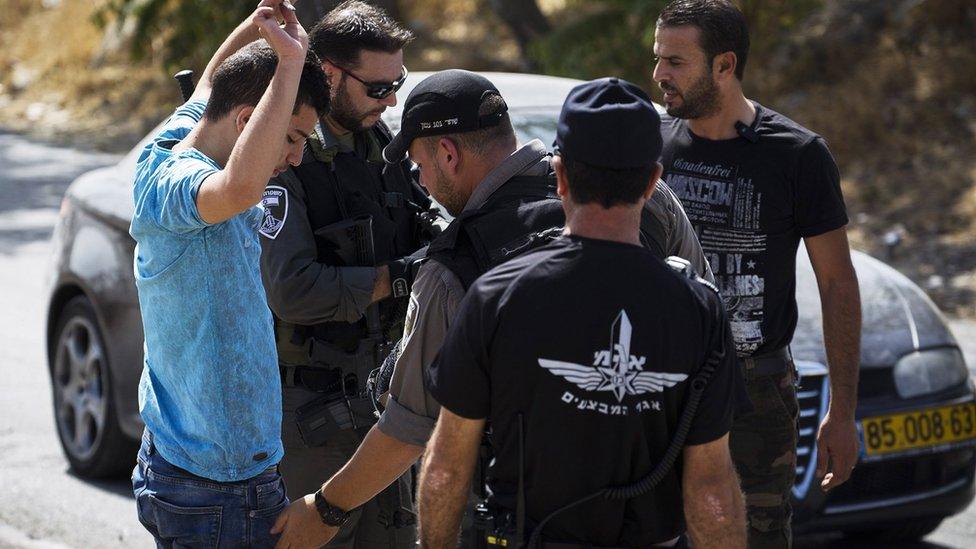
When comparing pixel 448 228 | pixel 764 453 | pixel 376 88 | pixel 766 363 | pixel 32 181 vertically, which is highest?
pixel 376 88

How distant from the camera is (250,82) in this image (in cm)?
288

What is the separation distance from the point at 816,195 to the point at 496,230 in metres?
1.34

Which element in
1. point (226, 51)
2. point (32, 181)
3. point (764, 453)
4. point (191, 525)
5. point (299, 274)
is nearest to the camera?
point (191, 525)

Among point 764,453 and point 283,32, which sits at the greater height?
point 283,32

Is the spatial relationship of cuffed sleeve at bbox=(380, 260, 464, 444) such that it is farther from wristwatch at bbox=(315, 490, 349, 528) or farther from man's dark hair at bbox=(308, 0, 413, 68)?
man's dark hair at bbox=(308, 0, 413, 68)

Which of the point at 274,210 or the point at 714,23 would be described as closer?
the point at 274,210

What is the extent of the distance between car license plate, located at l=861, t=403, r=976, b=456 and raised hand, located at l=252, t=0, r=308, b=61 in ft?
9.08

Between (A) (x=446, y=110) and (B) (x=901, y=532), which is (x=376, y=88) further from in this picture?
(B) (x=901, y=532)

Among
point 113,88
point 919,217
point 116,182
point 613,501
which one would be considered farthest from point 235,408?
point 113,88

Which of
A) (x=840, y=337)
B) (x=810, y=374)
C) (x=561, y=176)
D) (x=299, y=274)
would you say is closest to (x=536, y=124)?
(x=810, y=374)

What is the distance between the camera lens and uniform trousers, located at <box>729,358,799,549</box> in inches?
152

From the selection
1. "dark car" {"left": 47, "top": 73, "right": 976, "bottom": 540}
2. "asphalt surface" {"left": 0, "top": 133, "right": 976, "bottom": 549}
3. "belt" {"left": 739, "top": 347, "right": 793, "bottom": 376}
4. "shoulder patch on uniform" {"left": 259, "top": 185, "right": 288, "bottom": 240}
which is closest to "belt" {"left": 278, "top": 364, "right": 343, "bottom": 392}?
"shoulder patch on uniform" {"left": 259, "top": 185, "right": 288, "bottom": 240}

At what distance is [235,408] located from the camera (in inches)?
117

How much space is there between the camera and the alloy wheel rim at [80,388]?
5.89 metres
